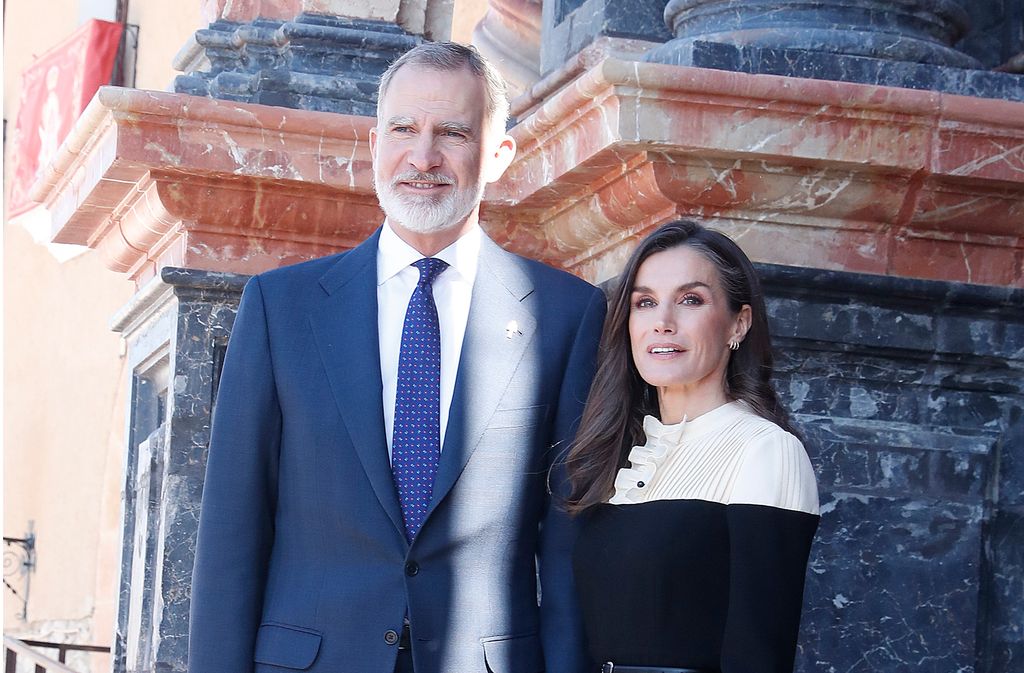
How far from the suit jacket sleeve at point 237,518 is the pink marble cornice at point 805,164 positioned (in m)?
0.85

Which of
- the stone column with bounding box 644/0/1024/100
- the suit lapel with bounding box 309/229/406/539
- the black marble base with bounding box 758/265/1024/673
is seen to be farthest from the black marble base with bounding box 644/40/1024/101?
the suit lapel with bounding box 309/229/406/539

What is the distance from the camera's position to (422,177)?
242 centimetres

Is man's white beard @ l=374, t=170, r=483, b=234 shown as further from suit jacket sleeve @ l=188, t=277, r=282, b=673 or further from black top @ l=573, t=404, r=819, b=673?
black top @ l=573, t=404, r=819, b=673

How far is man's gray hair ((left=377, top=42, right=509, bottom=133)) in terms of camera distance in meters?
2.47

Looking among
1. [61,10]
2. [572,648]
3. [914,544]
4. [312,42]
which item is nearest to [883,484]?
[914,544]

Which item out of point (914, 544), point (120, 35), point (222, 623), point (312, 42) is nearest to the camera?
point (222, 623)

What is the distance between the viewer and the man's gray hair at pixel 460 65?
8.10 ft

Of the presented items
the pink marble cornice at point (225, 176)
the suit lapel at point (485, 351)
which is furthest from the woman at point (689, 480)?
the pink marble cornice at point (225, 176)

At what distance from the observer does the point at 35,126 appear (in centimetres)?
1227

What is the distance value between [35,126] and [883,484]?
10.2 meters

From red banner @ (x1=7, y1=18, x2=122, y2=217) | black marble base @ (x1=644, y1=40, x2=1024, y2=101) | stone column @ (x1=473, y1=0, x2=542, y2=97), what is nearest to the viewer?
black marble base @ (x1=644, y1=40, x2=1024, y2=101)

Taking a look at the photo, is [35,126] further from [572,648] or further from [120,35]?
[572,648]

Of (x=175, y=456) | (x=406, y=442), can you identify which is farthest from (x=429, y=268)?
(x=175, y=456)

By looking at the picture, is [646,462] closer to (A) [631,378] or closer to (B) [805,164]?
(A) [631,378]
